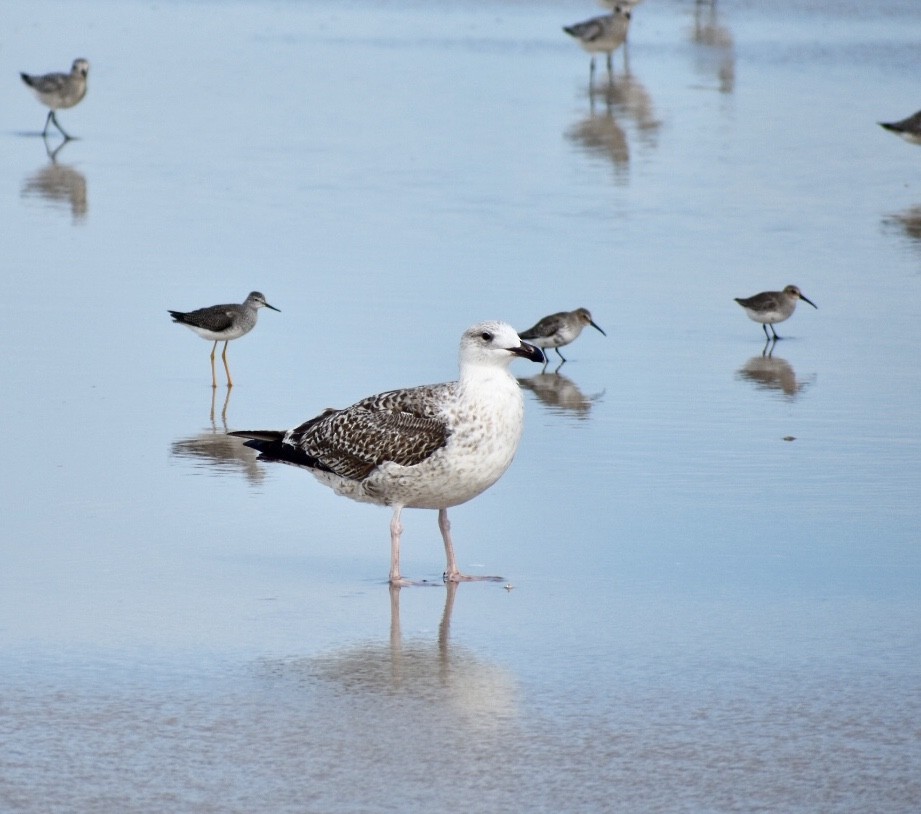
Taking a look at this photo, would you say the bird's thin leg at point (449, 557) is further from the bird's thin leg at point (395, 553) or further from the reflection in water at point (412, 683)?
the reflection in water at point (412, 683)

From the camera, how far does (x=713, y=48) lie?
33.0 metres

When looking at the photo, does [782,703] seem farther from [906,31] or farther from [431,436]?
[906,31]

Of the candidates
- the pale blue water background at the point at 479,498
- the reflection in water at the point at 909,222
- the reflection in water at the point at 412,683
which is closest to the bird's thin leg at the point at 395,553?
the pale blue water background at the point at 479,498

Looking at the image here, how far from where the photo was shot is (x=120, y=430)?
10180 mm

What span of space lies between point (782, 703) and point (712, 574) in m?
1.49

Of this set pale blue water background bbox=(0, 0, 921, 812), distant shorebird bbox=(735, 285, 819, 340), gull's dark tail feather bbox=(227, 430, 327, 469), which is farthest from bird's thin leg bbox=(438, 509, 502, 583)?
distant shorebird bbox=(735, 285, 819, 340)

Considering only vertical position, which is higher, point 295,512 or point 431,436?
point 431,436

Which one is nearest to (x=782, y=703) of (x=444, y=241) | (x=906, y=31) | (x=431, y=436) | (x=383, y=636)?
→ (x=383, y=636)

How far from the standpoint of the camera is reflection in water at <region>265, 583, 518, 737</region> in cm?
622

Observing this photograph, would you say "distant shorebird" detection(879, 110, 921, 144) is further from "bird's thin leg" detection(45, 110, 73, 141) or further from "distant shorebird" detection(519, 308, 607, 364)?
"distant shorebird" detection(519, 308, 607, 364)

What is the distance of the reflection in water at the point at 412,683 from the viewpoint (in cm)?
622

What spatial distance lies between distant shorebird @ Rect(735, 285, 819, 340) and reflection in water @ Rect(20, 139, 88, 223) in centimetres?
664

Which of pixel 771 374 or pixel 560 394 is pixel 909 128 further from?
pixel 560 394

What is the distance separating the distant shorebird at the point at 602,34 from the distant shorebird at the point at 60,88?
33.8 feet
